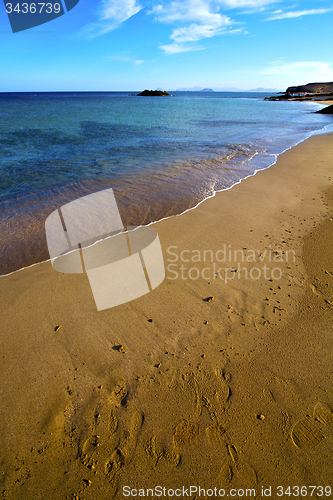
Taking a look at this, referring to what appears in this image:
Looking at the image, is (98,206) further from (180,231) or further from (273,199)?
(273,199)

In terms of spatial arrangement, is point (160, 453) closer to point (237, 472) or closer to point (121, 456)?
point (121, 456)

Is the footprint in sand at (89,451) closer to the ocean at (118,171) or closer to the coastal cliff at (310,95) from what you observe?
the ocean at (118,171)

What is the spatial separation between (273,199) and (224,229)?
2.23 meters

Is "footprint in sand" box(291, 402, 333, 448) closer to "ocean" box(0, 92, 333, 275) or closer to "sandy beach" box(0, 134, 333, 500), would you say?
"sandy beach" box(0, 134, 333, 500)

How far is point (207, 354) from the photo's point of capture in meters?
2.57

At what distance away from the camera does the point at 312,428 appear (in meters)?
2.01

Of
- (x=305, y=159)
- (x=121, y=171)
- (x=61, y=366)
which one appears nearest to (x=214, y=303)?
(x=61, y=366)

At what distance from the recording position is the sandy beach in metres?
1.80

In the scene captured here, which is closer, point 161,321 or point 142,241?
point 161,321

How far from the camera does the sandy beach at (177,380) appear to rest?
1796mm

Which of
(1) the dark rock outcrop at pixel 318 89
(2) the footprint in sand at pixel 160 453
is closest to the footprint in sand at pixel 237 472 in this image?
(2) the footprint in sand at pixel 160 453

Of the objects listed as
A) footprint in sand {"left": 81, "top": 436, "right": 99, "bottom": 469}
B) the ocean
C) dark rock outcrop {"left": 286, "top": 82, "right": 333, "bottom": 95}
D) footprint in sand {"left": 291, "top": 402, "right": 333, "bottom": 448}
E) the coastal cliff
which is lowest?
footprint in sand {"left": 291, "top": 402, "right": 333, "bottom": 448}

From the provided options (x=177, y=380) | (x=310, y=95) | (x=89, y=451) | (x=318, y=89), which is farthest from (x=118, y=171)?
(x=318, y=89)

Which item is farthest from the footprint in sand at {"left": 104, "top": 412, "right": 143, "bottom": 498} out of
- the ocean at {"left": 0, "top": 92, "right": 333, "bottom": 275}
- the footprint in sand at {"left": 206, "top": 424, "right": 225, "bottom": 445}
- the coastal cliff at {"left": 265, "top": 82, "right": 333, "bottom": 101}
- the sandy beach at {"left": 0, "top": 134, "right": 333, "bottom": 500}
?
the coastal cliff at {"left": 265, "top": 82, "right": 333, "bottom": 101}
